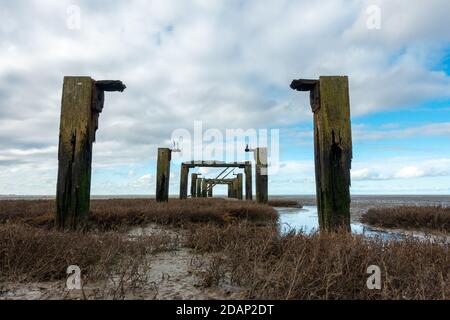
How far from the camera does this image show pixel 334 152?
531 centimetres

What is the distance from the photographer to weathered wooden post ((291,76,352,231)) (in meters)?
5.23

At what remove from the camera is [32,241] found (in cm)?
362

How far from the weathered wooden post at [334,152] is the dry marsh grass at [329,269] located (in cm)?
122

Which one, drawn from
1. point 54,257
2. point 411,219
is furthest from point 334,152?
point 411,219

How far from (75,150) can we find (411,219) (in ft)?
32.7

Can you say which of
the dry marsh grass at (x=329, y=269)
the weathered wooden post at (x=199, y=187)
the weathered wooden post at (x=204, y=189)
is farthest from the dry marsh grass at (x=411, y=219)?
the weathered wooden post at (x=204, y=189)

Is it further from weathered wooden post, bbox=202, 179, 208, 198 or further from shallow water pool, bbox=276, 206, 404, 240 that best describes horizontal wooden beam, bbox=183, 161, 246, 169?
weathered wooden post, bbox=202, 179, 208, 198

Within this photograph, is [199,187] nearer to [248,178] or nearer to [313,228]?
[248,178]

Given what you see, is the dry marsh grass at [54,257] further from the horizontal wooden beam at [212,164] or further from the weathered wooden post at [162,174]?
the horizontal wooden beam at [212,164]

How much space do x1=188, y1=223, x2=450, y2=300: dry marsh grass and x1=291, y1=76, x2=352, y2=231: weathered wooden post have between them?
122 centimetres

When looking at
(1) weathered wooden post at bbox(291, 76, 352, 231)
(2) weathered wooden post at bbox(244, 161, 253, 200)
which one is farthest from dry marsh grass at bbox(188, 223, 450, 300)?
(2) weathered wooden post at bbox(244, 161, 253, 200)

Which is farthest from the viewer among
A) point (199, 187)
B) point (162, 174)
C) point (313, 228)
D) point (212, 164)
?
point (199, 187)
